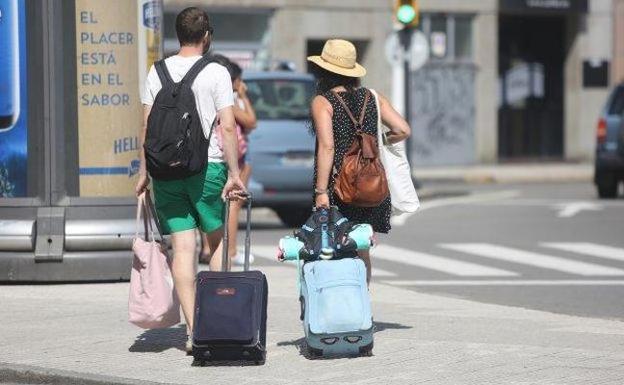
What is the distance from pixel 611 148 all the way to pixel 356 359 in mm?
16192

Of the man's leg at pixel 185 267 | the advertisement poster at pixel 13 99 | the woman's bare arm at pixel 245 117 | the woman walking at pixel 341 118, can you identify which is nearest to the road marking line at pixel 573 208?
the woman's bare arm at pixel 245 117

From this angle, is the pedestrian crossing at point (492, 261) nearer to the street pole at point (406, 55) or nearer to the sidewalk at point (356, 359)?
the sidewalk at point (356, 359)

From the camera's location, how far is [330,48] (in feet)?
30.6

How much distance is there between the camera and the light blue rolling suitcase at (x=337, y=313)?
8758mm

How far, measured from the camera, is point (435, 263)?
15438 millimetres

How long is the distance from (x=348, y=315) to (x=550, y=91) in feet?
97.5

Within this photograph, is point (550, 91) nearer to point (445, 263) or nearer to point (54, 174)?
point (445, 263)

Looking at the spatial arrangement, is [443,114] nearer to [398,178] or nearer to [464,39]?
[464,39]

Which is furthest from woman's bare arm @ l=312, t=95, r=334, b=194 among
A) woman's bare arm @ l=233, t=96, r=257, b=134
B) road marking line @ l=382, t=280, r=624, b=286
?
woman's bare arm @ l=233, t=96, r=257, b=134

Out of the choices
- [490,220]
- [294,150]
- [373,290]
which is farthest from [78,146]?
[490,220]

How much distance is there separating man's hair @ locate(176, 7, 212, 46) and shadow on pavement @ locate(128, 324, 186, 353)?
1599mm

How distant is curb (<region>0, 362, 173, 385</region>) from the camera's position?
816 centimetres

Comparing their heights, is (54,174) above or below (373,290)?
above

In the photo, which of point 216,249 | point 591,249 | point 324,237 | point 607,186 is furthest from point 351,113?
point 607,186
